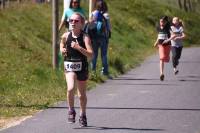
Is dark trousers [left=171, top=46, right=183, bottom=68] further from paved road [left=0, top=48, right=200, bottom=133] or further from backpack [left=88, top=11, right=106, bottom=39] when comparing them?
backpack [left=88, top=11, right=106, bottom=39]

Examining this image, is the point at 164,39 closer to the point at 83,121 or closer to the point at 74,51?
the point at 74,51

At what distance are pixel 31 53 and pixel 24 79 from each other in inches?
139

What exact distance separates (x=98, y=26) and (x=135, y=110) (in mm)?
5587

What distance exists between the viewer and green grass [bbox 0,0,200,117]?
13.1m

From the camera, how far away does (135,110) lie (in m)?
12.1

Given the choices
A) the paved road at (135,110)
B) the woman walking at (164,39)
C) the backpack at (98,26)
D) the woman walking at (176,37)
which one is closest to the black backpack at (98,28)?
the backpack at (98,26)

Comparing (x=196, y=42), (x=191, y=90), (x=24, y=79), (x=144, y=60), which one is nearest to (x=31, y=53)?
(x=24, y=79)

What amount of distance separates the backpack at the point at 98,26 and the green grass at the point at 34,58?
104cm

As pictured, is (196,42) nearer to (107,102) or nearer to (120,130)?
(107,102)

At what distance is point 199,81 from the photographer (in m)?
17.5

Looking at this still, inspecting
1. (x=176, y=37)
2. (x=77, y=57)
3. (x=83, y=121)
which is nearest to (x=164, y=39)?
(x=176, y=37)

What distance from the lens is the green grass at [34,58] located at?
1310cm

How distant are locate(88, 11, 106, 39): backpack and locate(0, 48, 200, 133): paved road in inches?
49.9

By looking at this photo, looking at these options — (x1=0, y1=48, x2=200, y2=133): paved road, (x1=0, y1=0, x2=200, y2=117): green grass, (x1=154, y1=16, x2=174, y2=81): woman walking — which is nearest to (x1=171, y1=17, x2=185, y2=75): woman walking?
(x1=154, y1=16, x2=174, y2=81): woman walking
